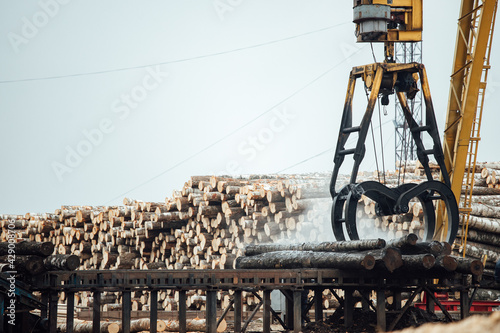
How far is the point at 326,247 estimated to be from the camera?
1588cm

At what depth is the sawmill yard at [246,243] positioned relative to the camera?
14477mm

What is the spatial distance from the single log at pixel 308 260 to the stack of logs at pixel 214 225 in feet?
10.4

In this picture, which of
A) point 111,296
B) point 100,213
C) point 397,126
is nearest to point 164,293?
point 111,296

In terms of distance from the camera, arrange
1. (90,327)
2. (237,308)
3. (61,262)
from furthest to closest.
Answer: (90,327), (237,308), (61,262)

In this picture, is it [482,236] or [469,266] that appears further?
[482,236]

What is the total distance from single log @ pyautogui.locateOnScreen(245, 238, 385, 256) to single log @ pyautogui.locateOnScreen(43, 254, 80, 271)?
520 cm

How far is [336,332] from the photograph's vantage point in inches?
593

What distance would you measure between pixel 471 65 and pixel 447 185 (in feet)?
14.6

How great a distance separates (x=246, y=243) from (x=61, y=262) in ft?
26.7

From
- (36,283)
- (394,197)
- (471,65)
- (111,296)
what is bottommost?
(111,296)

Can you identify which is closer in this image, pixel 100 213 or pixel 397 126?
pixel 100 213

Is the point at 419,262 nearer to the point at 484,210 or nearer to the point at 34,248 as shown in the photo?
the point at 34,248

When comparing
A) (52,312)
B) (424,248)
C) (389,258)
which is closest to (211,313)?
(52,312)

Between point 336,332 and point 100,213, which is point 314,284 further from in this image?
point 100,213
